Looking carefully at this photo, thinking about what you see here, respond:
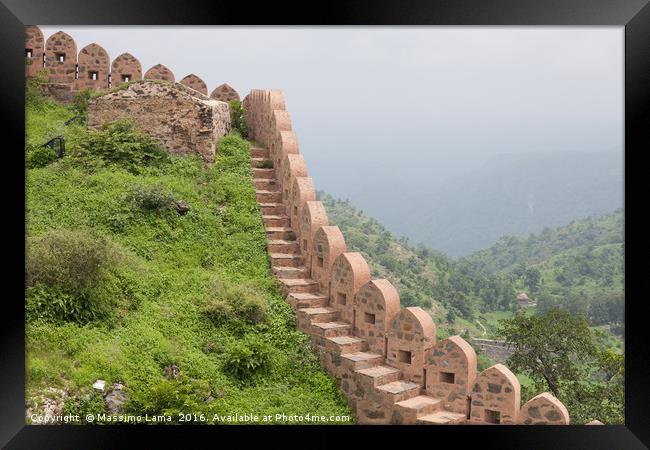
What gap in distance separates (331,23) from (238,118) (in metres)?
6.10

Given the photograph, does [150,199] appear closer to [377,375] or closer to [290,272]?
[290,272]

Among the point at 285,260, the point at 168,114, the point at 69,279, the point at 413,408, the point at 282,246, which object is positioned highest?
the point at 168,114

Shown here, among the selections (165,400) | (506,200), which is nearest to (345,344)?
(165,400)

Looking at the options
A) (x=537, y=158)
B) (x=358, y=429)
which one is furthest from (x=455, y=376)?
(x=537, y=158)

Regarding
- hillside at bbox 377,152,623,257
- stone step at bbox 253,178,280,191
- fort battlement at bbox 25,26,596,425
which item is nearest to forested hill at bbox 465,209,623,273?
hillside at bbox 377,152,623,257

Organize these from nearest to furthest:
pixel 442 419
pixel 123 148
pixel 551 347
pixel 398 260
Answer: pixel 442 419 < pixel 123 148 < pixel 551 347 < pixel 398 260

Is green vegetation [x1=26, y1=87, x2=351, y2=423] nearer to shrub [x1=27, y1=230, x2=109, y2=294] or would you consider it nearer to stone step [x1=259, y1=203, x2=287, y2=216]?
shrub [x1=27, y1=230, x2=109, y2=294]

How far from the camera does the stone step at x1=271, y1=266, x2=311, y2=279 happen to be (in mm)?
9523

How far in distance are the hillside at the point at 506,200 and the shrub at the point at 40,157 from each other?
31298 mm

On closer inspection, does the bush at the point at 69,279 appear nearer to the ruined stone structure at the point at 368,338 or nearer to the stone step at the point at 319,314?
the stone step at the point at 319,314

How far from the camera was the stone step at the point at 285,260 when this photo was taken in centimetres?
965

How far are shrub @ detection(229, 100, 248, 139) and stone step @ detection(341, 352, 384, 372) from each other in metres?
5.45

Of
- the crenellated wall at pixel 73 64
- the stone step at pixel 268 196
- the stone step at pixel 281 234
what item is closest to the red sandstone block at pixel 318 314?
the stone step at pixel 281 234

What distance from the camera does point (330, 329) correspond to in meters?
8.55
